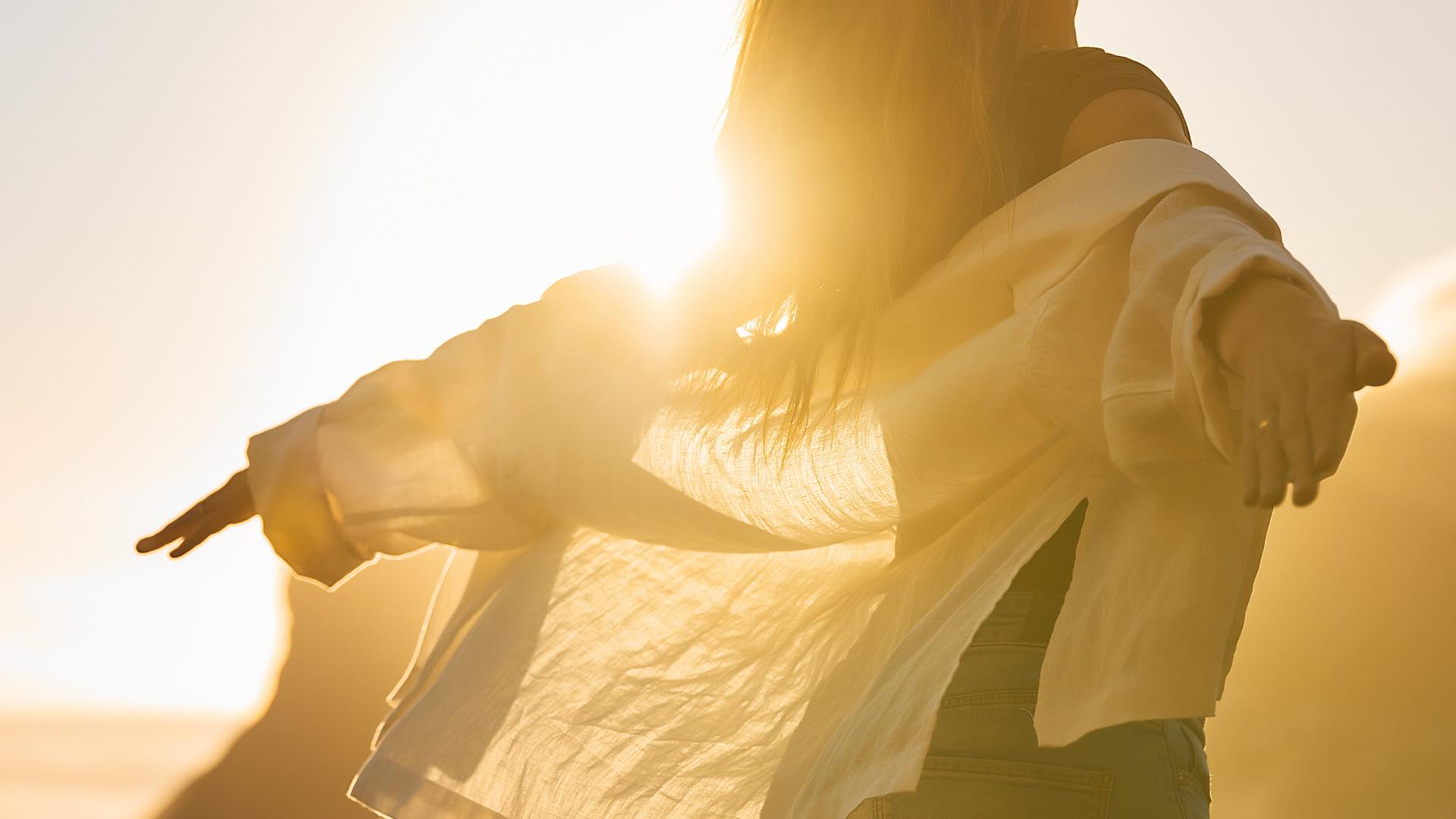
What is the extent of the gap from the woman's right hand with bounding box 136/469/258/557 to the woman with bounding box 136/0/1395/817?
21.3 inches

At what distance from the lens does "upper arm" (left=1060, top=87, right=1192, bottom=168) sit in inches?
31.9

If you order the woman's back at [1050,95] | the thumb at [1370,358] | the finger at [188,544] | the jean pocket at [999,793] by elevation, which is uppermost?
the woman's back at [1050,95]

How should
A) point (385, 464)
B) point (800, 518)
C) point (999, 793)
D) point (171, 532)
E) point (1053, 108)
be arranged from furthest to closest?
point (385, 464) < point (171, 532) < point (800, 518) < point (1053, 108) < point (999, 793)

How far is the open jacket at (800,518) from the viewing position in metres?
0.64

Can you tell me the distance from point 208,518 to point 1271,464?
1313mm

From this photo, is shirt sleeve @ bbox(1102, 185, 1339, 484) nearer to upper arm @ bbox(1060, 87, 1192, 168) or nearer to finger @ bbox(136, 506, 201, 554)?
upper arm @ bbox(1060, 87, 1192, 168)

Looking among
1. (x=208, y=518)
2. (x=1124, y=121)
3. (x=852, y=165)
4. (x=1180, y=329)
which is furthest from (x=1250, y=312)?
(x=208, y=518)

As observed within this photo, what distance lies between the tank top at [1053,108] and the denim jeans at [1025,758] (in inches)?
1.1

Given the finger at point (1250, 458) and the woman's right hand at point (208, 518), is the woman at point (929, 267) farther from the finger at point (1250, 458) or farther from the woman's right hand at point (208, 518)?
the woman's right hand at point (208, 518)

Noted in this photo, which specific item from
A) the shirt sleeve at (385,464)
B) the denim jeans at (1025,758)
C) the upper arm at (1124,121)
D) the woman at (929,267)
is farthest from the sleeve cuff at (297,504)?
the upper arm at (1124,121)

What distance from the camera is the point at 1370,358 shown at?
0.49 metres

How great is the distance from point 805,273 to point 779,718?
0.44 meters

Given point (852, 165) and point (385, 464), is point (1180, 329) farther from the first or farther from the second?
point (385, 464)

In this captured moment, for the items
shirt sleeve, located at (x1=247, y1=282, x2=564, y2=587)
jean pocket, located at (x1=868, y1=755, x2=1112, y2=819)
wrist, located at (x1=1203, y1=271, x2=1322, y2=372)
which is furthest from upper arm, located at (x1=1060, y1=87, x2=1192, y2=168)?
shirt sleeve, located at (x1=247, y1=282, x2=564, y2=587)
